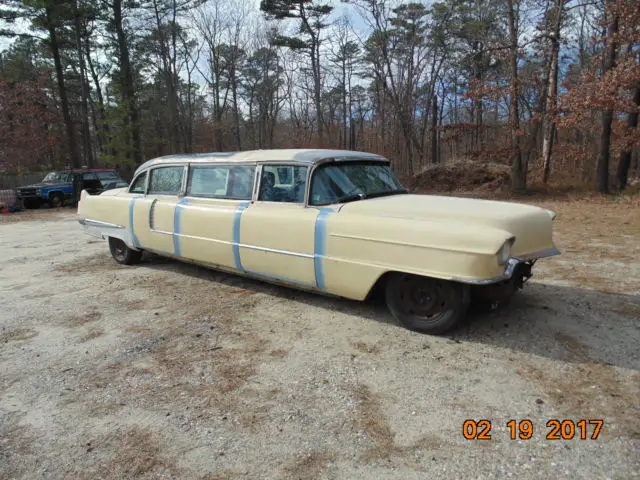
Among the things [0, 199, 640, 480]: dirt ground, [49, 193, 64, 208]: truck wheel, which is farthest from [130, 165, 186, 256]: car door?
[49, 193, 64, 208]: truck wheel

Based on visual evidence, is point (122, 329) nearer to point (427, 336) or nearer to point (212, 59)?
point (427, 336)

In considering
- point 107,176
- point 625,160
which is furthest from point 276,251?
point 107,176

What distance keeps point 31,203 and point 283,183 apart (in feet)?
57.0

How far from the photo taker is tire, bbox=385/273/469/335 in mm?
3590

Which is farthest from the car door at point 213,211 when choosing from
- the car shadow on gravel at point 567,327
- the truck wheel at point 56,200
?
the truck wheel at point 56,200

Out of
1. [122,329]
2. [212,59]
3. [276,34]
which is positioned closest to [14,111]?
[212,59]

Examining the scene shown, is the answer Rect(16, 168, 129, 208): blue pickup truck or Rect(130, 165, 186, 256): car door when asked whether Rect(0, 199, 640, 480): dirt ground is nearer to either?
Rect(130, 165, 186, 256): car door

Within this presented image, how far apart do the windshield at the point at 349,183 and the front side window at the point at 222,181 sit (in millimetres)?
949

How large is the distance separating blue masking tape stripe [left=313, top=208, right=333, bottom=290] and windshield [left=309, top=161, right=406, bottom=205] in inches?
8.5

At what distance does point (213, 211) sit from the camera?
5.11 metres

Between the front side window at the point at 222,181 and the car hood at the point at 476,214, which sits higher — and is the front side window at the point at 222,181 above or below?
above

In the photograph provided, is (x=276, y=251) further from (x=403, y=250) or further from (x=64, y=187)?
(x=64, y=187)

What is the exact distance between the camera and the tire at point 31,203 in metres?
17.4

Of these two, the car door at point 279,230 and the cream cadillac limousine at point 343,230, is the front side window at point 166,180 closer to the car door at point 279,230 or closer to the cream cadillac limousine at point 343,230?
the cream cadillac limousine at point 343,230
